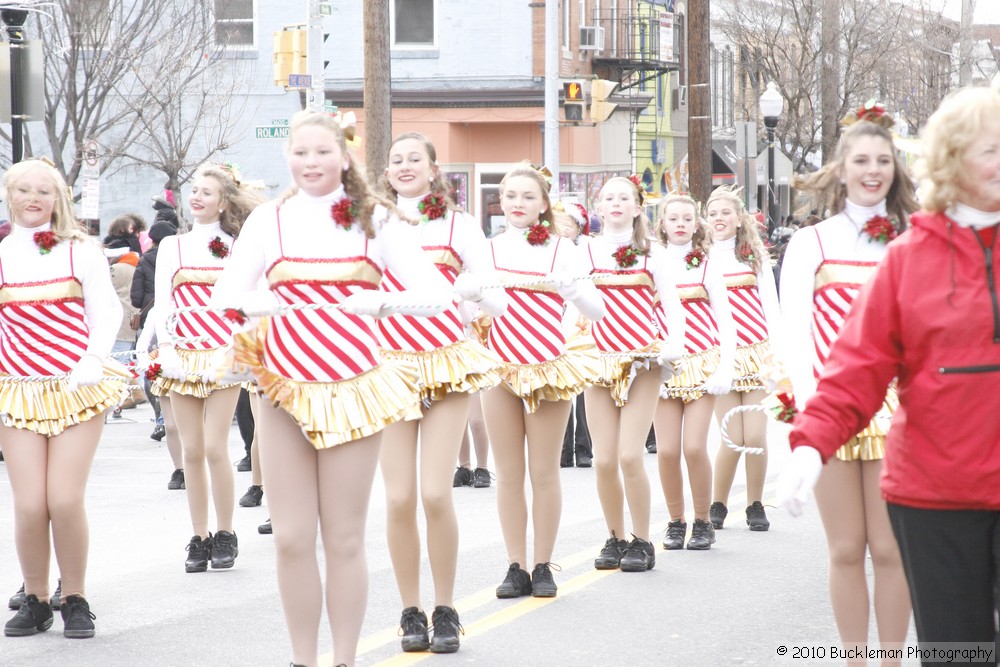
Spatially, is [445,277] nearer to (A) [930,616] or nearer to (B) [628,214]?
(B) [628,214]

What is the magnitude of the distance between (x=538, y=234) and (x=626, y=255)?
1032 millimetres

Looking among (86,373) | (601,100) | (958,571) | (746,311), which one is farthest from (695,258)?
(601,100)

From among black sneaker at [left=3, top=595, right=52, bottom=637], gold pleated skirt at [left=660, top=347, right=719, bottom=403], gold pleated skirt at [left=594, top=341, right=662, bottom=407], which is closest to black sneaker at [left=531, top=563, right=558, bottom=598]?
gold pleated skirt at [left=594, top=341, right=662, bottom=407]

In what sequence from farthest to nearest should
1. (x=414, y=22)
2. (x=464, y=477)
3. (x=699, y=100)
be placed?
1. (x=414, y=22)
2. (x=699, y=100)
3. (x=464, y=477)

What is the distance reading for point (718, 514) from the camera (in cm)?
1051

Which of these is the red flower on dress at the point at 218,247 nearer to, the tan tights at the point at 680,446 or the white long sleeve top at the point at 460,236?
the white long sleeve top at the point at 460,236

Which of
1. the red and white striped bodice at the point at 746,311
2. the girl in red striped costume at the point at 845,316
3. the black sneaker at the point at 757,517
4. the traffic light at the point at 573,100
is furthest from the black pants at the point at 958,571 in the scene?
the traffic light at the point at 573,100

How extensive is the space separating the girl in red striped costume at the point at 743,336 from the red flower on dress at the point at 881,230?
4.16m

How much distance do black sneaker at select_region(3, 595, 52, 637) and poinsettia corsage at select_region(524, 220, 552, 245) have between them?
124 inches

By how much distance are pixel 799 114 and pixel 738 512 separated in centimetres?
3272

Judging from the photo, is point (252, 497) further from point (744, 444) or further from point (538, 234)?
point (538, 234)

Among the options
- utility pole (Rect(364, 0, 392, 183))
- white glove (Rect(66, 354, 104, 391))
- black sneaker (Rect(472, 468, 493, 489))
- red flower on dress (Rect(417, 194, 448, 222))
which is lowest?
black sneaker (Rect(472, 468, 493, 489))

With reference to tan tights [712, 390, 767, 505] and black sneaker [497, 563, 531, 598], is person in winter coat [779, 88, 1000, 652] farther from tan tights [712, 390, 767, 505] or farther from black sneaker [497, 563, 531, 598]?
tan tights [712, 390, 767, 505]

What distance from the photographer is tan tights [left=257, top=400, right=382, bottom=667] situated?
5.66 m
